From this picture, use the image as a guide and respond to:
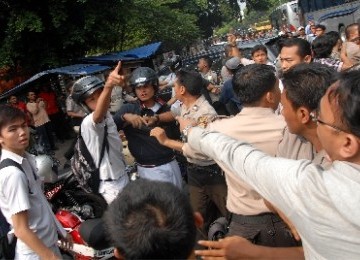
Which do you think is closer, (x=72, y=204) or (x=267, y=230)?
(x=267, y=230)

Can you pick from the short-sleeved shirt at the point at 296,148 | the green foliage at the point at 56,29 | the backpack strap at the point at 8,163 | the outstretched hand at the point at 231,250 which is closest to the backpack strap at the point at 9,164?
the backpack strap at the point at 8,163

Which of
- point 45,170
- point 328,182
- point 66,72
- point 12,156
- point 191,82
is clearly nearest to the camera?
point 328,182

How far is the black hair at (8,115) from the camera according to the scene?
8.66ft

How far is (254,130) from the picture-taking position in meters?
2.42

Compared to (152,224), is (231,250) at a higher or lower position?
lower

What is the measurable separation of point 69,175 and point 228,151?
2862mm

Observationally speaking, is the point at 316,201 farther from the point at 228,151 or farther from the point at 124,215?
the point at 124,215

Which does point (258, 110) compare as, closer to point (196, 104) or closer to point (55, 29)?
point (196, 104)

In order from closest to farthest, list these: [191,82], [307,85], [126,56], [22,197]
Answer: [307,85]
[22,197]
[191,82]
[126,56]

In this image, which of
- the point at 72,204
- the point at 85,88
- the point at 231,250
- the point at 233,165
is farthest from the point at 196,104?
the point at 233,165

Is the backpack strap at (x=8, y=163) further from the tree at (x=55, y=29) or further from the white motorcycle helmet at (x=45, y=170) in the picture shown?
the tree at (x=55, y=29)

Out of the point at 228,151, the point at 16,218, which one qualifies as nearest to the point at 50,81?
the point at 16,218

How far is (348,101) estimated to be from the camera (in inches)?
50.3

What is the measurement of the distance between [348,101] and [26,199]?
74.4 inches
